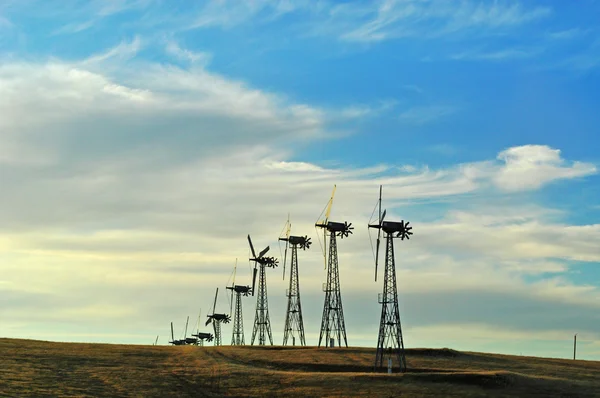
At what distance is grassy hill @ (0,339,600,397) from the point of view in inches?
3046

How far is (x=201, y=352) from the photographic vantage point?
389 ft

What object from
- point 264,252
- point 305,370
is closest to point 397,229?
point 305,370

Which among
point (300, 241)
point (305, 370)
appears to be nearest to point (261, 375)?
point (305, 370)

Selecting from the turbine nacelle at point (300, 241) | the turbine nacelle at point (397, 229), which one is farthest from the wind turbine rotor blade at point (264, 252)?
the turbine nacelle at point (397, 229)

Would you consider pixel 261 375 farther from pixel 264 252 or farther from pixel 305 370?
pixel 264 252

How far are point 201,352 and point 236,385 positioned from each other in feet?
127

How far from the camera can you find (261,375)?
86.3 meters

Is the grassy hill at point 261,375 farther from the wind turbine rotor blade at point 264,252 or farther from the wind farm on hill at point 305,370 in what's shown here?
the wind turbine rotor blade at point 264,252

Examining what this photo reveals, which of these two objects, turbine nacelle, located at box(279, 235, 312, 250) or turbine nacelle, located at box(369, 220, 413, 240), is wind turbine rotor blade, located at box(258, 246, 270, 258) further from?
turbine nacelle, located at box(369, 220, 413, 240)

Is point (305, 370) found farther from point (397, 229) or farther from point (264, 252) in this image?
point (264, 252)

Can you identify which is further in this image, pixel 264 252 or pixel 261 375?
pixel 264 252

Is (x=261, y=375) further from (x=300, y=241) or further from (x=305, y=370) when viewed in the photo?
(x=300, y=241)

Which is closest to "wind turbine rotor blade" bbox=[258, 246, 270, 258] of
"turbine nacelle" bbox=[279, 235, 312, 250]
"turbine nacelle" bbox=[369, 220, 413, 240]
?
"turbine nacelle" bbox=[279, 235, 312, 250]

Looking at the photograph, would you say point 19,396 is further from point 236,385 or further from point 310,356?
point 310,356
